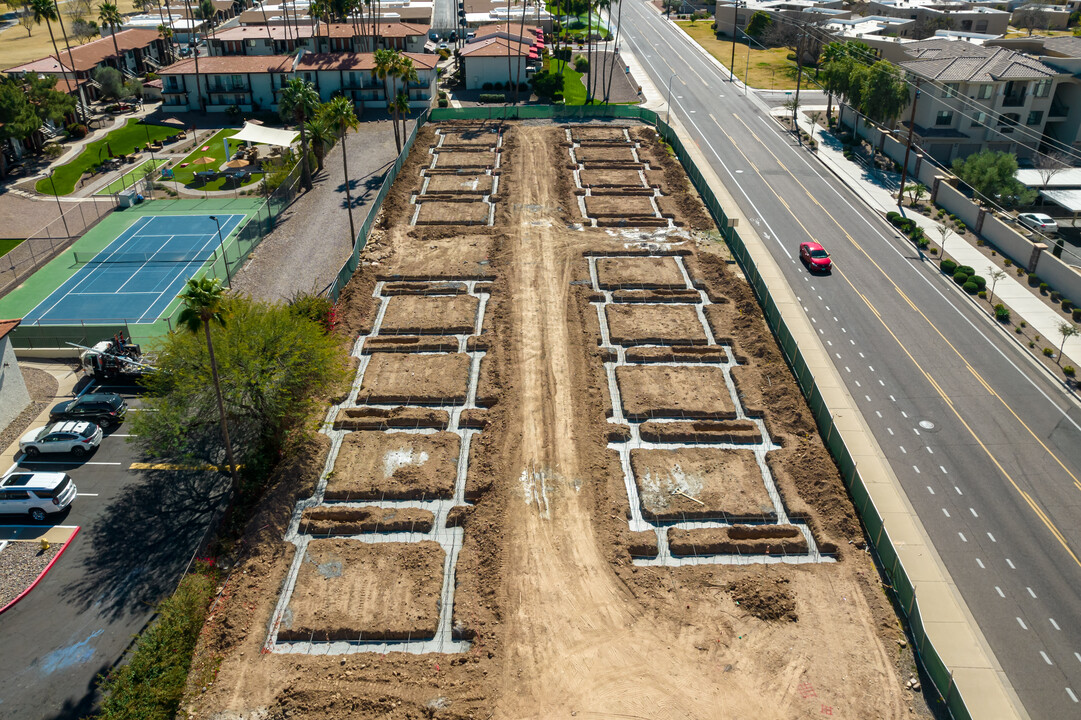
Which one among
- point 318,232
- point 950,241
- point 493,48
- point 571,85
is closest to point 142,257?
point 318,232

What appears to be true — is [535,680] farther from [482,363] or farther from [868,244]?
[868,244]

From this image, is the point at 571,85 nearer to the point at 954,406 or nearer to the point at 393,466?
the point at 954,406

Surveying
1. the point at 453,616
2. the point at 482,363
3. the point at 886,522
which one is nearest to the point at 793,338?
the point at 886,522

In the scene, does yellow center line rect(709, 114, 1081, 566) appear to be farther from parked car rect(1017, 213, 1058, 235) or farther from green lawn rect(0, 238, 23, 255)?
green lawn rect(0, 238, 23, 255)

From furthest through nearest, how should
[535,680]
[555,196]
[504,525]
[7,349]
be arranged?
[555,196] → [7,349] → [504,525] → [535,680]

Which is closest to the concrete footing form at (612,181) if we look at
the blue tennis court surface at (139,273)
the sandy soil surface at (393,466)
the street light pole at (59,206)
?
the sandy soil surface at (393,466)

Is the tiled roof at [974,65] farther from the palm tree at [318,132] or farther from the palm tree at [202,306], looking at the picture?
the palm tree at [202,306]

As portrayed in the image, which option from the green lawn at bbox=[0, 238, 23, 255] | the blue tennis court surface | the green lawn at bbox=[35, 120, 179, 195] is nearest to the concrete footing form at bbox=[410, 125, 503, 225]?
the blue tennis court surface
